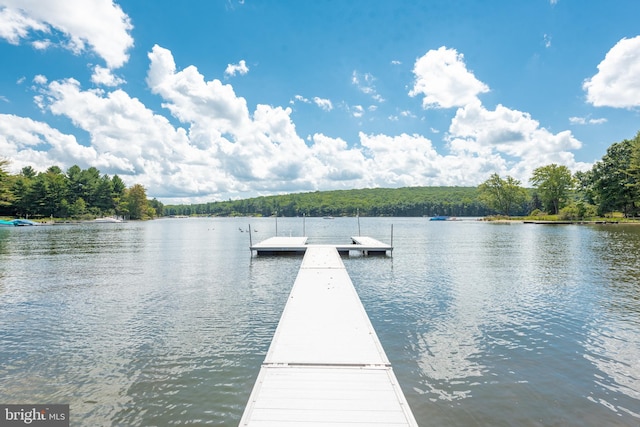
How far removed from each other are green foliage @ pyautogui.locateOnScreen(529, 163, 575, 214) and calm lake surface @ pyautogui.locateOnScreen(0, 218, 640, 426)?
80163 mm

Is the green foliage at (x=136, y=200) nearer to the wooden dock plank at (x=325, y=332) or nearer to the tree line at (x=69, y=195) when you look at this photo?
the tree line at (x=69, y=195)

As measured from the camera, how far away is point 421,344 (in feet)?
31.0

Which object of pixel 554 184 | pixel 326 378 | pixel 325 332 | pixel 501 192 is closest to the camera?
pixel 326 378

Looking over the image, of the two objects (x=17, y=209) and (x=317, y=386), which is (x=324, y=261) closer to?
(x=317, y=386)

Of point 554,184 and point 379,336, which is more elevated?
point 554,184

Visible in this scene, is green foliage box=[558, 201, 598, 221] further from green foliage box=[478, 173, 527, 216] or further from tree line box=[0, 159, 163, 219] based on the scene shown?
tree line box=[0, 159, 163, 219]

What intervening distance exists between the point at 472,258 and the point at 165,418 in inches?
976

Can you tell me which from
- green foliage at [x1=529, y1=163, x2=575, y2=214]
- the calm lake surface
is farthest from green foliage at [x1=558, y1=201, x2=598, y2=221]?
the calm lake surface

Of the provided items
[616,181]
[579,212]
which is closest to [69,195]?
[579,212]

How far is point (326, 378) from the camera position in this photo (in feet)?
20.0

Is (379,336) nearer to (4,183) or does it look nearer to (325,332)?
(325,332)

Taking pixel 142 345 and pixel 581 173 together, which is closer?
pixel 142 345

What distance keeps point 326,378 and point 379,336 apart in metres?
4.27

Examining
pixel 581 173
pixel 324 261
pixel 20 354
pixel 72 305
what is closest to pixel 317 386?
pixel 20 354
